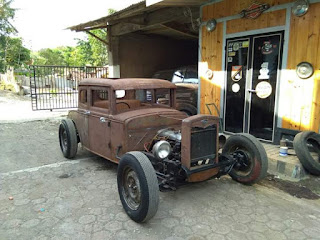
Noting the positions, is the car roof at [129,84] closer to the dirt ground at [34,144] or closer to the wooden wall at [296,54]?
the dirt ground at [34,144]

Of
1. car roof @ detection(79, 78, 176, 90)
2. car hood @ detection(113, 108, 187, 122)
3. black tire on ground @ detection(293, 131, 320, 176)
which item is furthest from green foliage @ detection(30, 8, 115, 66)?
black tire on ground @ detection(293, 131, 320, 176)

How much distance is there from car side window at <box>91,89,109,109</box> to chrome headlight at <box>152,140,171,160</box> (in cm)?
152

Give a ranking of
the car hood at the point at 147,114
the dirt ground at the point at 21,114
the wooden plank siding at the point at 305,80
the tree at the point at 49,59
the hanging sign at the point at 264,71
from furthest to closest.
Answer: the tree at the point at 49,59
the dirt ground at the point at 21,114
the hanging sign at the point at 264,71
the wooden plank siding at the point at 305,80
the car hood at the point at 147,114

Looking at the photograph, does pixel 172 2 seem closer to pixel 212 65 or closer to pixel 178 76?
pixel 212 65

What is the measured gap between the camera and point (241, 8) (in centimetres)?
555

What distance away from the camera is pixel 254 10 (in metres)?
5.25

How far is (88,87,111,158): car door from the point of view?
4.22 meters

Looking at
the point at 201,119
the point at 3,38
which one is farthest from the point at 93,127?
the point at 3,38

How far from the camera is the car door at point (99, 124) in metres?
4.22

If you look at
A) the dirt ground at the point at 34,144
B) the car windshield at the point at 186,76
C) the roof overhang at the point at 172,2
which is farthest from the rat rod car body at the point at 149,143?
the car windshield at the point at 186,76

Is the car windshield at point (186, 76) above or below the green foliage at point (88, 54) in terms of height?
below

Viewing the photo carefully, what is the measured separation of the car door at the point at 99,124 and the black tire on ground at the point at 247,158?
1.91m

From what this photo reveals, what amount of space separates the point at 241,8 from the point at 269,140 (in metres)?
2.84

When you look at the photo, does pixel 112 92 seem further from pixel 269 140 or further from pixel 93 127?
A: pixel 269 140
